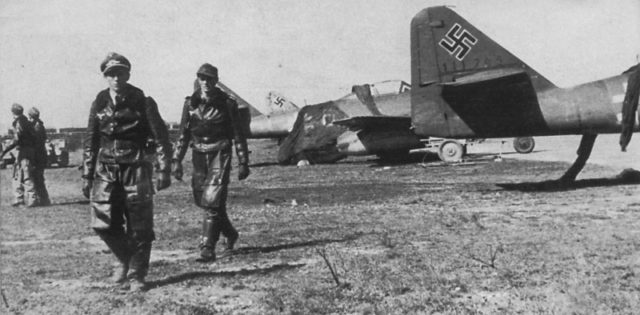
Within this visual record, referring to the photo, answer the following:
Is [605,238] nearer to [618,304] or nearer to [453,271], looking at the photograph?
[453,271]

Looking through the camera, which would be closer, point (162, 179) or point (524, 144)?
point (162, 179)

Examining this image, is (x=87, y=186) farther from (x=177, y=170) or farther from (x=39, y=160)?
(x=39, y=160)

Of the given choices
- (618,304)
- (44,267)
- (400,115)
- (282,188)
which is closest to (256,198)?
(282,188)

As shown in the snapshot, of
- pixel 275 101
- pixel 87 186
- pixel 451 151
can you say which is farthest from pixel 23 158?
pixel 275 101

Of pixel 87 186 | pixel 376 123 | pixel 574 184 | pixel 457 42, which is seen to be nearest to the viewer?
pixel 87 186

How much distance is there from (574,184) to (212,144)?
24.4 ft

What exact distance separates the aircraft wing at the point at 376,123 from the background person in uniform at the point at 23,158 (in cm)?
986

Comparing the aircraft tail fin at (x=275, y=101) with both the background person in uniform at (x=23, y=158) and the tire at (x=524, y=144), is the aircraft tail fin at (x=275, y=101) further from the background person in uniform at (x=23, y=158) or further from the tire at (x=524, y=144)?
the background person in uniform at (x=23, y=158)

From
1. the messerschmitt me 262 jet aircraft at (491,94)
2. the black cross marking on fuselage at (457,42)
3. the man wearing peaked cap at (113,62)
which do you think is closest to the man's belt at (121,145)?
the man wearing peaked cap at (113,62)

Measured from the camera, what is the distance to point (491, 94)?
10625mm

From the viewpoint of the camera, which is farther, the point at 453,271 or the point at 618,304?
the point at 453,271

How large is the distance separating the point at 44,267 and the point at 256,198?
19.8 feet

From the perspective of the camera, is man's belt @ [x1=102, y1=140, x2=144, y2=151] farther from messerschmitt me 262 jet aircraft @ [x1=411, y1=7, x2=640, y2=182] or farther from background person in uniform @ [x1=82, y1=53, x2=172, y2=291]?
messerschmitt me 262 jet aircraft @ [x1=411, y1=7, x2=640, y2=182]

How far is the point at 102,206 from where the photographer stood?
4.73 m
